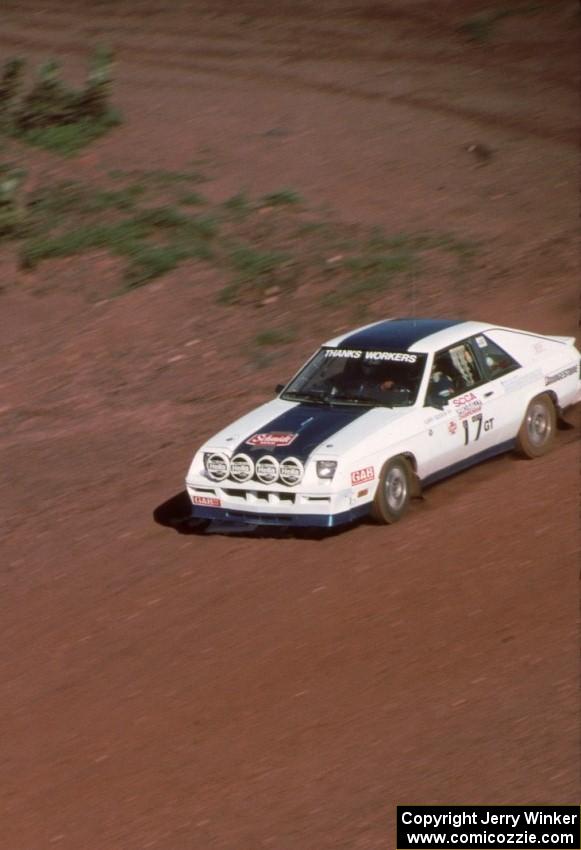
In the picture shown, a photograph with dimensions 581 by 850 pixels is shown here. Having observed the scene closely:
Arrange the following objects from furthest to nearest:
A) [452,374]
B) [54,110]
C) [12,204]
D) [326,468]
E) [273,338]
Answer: [54,110] → [12,204] → [273,338] → [452,374] → [326,468]

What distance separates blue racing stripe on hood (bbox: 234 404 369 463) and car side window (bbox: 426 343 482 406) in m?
0.65

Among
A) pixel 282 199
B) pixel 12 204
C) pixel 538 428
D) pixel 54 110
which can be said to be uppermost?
pixel 54 110

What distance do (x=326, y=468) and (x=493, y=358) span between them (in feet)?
7.99

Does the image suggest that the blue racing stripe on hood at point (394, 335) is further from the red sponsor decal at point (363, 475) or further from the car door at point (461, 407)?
the red sponsor decal at point (363, 475)

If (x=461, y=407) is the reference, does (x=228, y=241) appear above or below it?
above

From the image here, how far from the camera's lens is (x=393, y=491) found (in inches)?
447

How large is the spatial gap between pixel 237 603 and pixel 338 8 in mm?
24782

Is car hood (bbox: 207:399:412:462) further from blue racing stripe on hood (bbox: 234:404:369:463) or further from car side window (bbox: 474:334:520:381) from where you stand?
car side window (bbox: 474:334:520:381)

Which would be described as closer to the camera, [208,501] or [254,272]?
[208,501]

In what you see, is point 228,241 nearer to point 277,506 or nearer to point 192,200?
point 192,200

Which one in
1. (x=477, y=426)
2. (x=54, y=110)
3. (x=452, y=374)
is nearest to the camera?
(x=477, y=426)

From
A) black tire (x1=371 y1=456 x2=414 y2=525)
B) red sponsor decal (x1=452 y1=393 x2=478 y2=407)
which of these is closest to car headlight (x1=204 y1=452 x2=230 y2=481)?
black tire (x1=371 y1=456 x2=414 y2=525)

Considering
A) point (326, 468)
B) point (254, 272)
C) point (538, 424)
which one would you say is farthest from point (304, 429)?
point (254, 272)

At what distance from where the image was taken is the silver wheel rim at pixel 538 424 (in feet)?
41.4
